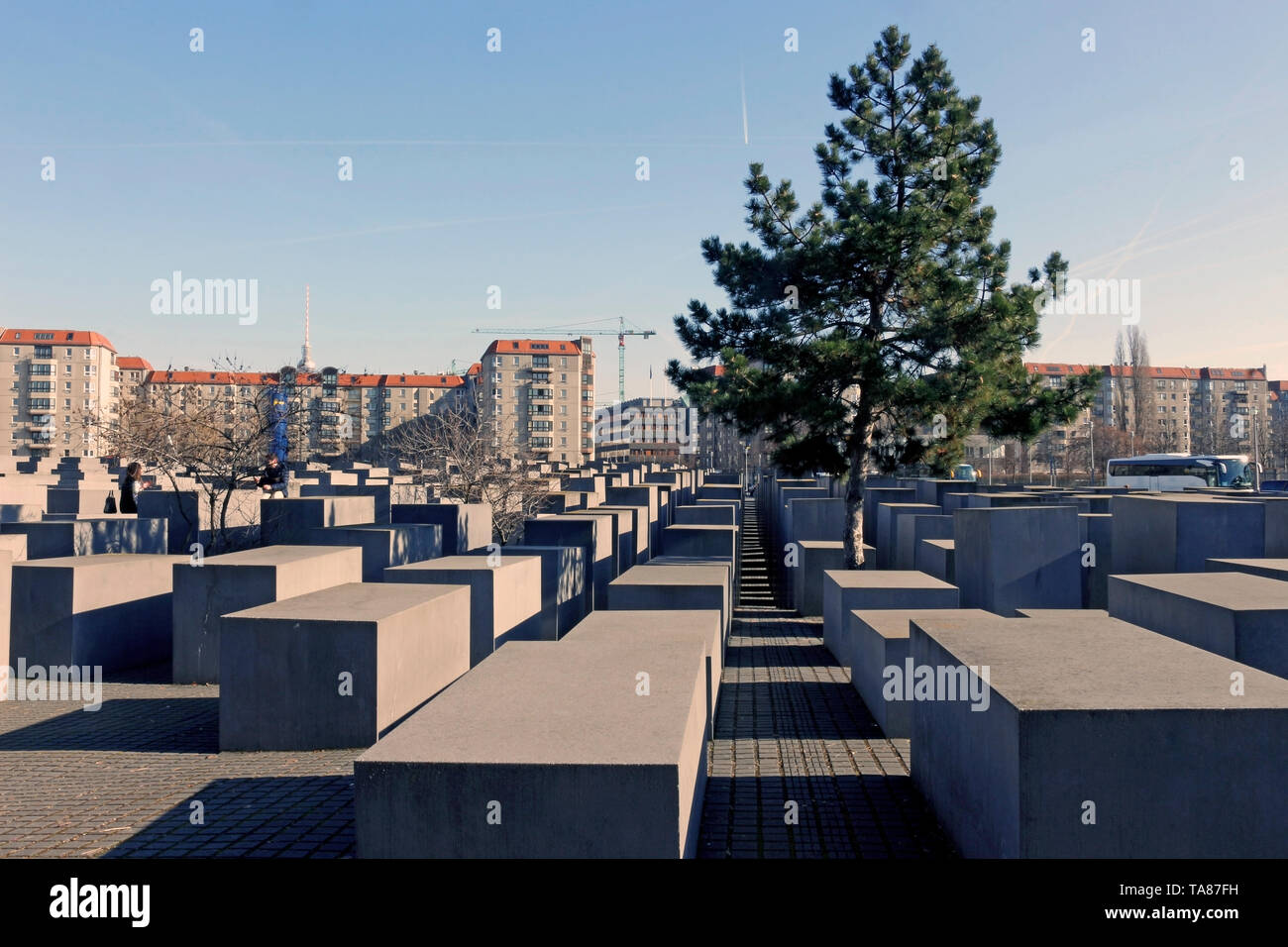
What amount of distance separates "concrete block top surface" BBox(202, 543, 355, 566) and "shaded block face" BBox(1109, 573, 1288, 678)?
312 inches

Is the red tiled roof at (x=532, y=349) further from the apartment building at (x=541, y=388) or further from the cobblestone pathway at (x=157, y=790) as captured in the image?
the cobblestone pathway at (x=157, y=790)

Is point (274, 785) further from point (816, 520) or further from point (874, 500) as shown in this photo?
point (874, 500)

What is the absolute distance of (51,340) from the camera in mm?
109250

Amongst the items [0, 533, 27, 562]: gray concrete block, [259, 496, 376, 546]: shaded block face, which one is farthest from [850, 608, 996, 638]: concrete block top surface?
[0, 533, 27, 562]: gray concrete block

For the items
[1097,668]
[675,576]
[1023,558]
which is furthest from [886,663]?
[1023,558]

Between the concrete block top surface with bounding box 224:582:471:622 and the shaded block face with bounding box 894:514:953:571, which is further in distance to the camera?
the shaded block face with bounding box 894:514:953:571

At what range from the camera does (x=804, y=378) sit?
632 inches

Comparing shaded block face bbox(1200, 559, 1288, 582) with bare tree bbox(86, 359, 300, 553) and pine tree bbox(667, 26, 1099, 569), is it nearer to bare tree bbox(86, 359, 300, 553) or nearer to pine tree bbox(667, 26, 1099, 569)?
pine tree bbox(667, 26, 1099, 569)

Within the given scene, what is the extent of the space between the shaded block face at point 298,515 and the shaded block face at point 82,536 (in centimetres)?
205

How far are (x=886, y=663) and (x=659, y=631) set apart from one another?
203 cm

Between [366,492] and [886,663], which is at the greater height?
[366,492]

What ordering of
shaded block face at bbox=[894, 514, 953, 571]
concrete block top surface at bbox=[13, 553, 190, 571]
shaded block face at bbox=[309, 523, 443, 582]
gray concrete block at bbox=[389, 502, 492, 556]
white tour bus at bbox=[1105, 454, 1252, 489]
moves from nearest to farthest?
concrete block top surface at bbox=[13, 553, 190, 571] → shaded block face at bbox=[309, 523, 443, 582] → shaded block face at bbox=[894, 514, 953, 571] → gray concrete block at bbox=[389, 502, 492, 556] → white tour bus at bbox=[1105, 454, 1252, 489]

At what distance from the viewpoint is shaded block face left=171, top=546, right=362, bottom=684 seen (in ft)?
30.5

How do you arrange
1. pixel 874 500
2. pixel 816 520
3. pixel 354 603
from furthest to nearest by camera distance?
1. pixel 874 500
2. pixel 816 520
3. pixel 354 603
